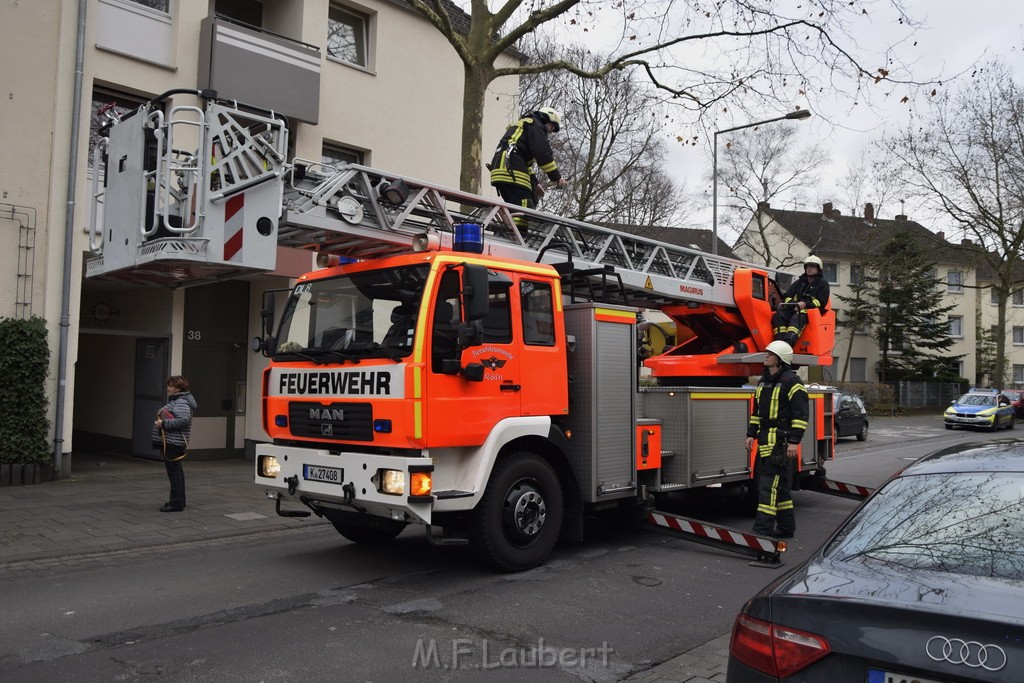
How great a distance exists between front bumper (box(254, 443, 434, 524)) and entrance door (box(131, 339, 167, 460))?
857 cm

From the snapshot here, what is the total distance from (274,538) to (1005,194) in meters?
36.1

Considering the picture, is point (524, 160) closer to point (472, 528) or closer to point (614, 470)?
point (614, 470)

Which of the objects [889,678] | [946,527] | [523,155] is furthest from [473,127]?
[889,678]

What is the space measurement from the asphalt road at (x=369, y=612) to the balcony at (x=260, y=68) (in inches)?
340

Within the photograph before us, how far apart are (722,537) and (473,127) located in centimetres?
712

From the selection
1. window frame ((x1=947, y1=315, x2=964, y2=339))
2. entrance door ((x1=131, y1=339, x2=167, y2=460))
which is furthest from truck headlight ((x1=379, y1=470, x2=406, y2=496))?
window frame ((x1=947, y1=315, x2=964, y2=339))

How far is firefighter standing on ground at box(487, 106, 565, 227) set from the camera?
856 cm

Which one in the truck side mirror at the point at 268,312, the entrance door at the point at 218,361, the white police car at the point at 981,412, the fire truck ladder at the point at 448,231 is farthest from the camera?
the white police car at the point at 981,412

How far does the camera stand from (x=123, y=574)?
22.5 ft

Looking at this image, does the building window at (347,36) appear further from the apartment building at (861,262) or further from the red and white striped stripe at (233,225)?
the apartment building at (861,262)

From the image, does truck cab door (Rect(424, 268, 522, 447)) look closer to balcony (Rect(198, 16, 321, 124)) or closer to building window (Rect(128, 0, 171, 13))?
balcony (Rect(198, 16, 321, 124))

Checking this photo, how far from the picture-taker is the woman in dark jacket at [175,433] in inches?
368

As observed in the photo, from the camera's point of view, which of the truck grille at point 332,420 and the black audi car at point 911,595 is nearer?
the black audi car at point 911,595

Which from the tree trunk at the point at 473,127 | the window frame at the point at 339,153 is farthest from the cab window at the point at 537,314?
the window frame at the point at 339,153
